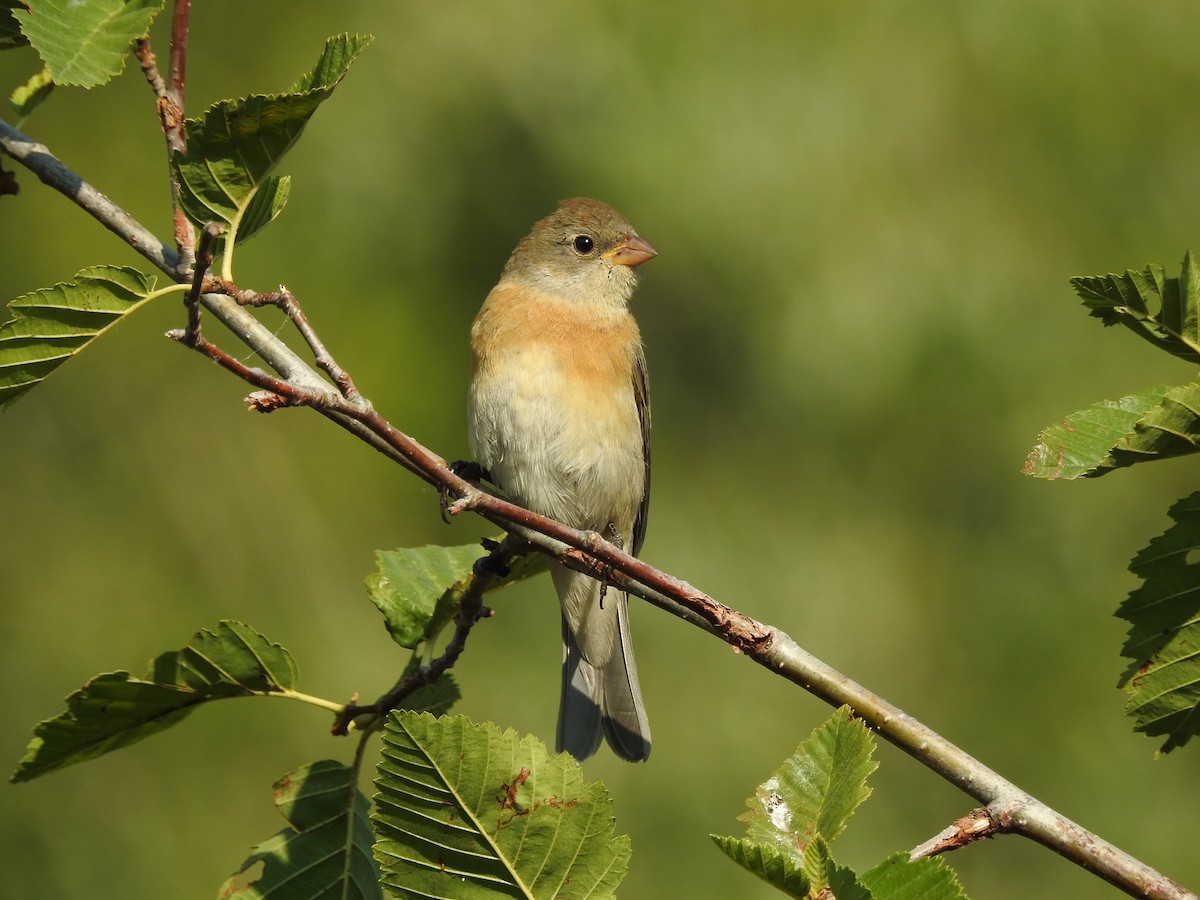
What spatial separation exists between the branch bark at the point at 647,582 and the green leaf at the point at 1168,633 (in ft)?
0.87

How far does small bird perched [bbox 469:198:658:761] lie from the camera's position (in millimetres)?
3818

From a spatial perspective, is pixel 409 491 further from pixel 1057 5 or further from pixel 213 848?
pixel 1057 5

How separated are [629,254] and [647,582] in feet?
8.80

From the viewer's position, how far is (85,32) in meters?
1.80

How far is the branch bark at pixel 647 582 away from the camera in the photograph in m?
1.65

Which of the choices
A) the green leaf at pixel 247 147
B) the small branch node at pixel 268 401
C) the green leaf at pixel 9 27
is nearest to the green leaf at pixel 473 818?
the small branch node at pixel 268 401

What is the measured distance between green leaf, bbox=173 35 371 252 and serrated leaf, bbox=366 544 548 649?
0.83m

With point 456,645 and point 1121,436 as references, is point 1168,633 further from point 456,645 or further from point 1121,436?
point 456,645

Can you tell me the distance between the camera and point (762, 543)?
7.07 meters

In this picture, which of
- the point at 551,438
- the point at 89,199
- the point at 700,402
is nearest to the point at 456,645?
the point at 89,199

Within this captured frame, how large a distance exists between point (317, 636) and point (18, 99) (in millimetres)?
3619

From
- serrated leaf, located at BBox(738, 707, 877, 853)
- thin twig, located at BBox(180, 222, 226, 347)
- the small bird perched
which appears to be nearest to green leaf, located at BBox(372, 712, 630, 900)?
serrated leaf, located at BBox(738, 707, 877, 853)

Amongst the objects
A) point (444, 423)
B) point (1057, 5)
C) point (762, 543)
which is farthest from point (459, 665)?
point (1057, 5)

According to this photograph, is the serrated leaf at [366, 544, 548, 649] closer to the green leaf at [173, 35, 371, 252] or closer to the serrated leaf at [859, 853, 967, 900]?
the green leaf at [173, 35, 371, 252]
